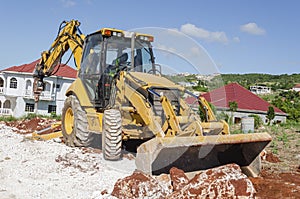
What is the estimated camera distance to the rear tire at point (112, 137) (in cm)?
709

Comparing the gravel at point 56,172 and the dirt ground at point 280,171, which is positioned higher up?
the dirt ground at point 280,171

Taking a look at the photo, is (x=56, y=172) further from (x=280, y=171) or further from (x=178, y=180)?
(x=280, y=171)

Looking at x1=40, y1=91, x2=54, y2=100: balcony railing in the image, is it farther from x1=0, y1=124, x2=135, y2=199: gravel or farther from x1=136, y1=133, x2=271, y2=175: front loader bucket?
x1=136, y1=133, x2=271, y2=175: front loader bucket

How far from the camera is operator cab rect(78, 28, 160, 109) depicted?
26.8ft

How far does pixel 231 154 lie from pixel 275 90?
76742mm

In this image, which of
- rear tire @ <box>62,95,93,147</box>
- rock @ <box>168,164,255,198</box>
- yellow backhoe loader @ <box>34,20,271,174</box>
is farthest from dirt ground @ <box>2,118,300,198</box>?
rear tire @ <box>62,95,93,147</box>

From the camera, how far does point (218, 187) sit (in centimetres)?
444

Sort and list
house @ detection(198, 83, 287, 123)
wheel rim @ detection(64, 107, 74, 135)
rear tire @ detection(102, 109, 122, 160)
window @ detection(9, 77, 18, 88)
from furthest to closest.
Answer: window @ detection(9, 77, 18, 88), house @ detection(198, 83, 287, 123), wheel rim @ detection(64, 107, 74, 135), rear tire @ detection(102, 109, 122, 160)

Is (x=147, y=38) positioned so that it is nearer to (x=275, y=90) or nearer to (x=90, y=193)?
(x=90, y=193)

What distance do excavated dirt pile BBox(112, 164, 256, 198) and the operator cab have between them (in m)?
3.39

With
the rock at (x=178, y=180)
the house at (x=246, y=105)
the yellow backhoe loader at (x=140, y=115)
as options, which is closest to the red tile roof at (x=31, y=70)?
the house at (x=246, y=105)

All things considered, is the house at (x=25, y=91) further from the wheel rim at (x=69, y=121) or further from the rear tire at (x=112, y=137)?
the rear tire at (x=112, y=137)

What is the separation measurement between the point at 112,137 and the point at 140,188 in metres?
2.37

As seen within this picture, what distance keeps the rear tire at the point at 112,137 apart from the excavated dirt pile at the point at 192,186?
1937 mm
